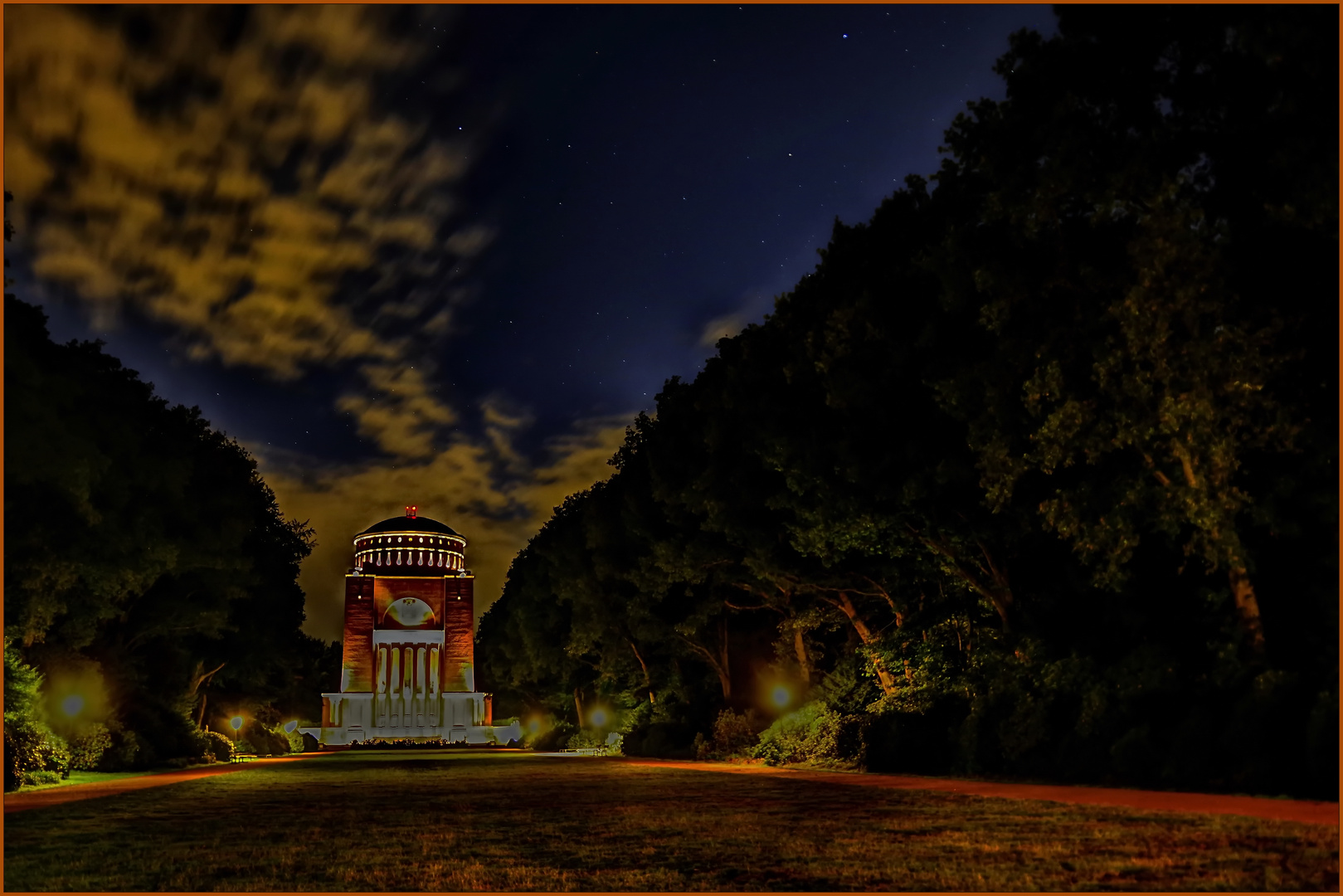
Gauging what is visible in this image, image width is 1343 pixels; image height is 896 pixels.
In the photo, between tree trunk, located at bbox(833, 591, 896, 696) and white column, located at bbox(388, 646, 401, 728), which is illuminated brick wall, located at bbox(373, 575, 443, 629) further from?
tree trunk, located at bbox(833, 591, 896, 696)

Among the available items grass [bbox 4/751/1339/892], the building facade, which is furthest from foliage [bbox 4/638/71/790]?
the building facade

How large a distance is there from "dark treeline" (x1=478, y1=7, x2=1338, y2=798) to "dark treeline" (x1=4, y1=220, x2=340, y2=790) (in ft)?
51.5

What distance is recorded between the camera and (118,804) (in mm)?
17812

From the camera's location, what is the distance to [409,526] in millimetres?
131750

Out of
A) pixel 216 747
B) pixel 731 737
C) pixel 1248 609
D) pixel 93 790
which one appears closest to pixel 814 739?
pixel 731 737

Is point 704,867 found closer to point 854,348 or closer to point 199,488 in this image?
point 854,348

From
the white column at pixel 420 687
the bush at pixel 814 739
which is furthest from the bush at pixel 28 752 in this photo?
the white column at pixel 420 687

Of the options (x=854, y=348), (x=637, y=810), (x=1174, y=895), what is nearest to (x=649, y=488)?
(x=854, y=348)

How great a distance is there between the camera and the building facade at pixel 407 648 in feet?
381

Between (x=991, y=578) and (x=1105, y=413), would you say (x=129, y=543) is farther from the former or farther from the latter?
(x=1105, y=413)

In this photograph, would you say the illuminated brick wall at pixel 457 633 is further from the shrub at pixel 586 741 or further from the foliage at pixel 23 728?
the foliage at pixel 23 728

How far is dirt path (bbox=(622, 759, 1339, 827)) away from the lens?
11883mm

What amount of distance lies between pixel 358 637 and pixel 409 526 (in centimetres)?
1504

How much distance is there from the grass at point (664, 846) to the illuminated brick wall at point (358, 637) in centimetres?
10737
